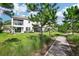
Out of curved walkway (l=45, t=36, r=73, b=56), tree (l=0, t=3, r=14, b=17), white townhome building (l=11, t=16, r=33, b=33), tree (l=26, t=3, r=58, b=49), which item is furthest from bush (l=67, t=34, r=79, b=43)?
tree (l=0, t=3, r=14, b=17)

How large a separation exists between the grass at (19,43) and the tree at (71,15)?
16 centimetres

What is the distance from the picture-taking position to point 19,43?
1.28m

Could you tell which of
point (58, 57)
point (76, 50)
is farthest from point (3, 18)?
point (76, 50)

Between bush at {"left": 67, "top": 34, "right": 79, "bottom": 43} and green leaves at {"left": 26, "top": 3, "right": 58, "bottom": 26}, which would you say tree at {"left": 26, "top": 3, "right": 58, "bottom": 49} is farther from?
bush at {"left": 67, "top": 34, "right": 79, "bottom": 43}

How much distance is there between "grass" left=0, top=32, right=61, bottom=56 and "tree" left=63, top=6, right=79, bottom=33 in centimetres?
16

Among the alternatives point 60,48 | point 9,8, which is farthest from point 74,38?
point 9,8

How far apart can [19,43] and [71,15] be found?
517 millimetres

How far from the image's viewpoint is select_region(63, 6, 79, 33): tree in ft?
4.27

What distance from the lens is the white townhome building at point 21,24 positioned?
1292 millimetres

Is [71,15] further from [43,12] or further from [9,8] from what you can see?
[9,8]

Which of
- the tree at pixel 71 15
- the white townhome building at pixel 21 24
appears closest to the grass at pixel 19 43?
the white townhome building at pixel 21 24

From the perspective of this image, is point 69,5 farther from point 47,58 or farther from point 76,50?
point 47,58

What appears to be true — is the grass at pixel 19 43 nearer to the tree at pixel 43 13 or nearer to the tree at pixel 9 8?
the tree at pixel 43 13

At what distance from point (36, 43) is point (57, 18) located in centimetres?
28
